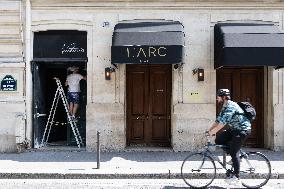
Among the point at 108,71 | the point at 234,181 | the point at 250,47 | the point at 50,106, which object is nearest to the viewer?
the point at 234,181

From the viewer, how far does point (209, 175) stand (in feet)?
28.1

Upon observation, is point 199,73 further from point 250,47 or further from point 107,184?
point 107,184

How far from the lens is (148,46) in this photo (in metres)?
11.6

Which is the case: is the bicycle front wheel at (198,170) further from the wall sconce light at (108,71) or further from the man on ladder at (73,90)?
the man on ladder at (73,90)

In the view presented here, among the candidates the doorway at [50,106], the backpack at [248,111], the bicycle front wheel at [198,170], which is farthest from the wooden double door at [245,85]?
the bicycle front wheel at [198,170]

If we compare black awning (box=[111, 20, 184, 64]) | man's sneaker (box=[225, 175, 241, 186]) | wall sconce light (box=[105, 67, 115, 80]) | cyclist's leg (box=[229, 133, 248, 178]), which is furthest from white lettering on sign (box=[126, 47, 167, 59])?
man's sneaker (box=[225, 175, 241, 186])

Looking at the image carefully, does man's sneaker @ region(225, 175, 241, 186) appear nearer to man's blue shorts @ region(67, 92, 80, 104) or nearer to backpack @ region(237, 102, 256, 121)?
backpack @ region(237, 102, 256, 121)

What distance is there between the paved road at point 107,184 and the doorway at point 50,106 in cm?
386

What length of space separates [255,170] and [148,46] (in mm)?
4733

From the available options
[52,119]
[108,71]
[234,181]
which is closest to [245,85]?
[108,71]

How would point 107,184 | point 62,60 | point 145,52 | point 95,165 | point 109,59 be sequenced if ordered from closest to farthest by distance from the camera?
point 107,184 → point 95,165 → point 145,52 → point 109,59 → point 62,60

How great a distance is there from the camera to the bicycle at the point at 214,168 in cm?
847

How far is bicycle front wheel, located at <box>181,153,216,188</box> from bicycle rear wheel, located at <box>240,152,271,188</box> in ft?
2.21

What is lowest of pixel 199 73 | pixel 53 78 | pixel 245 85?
→ pixel 245 85
